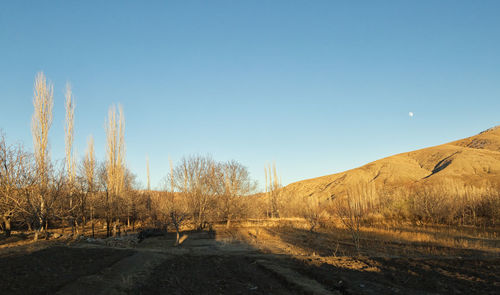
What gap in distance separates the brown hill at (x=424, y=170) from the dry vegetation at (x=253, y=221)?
1.34m

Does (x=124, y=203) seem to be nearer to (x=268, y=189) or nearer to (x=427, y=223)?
(x=268, y=189)

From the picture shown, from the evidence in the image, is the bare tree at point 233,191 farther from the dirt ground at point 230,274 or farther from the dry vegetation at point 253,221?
the dirt ground at point 230,274

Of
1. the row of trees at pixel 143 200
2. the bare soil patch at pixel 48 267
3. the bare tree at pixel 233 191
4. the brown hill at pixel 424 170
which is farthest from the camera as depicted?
the brown hill at pixel 424 170

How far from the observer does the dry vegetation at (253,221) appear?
12.0m

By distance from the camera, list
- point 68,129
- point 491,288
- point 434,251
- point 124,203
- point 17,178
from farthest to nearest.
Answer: point 124,203 < point 68,129 < point 17,178 < point 434,251 < point 491,288

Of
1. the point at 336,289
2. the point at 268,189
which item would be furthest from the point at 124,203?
the point at 268,189

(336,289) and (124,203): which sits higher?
(124,203)

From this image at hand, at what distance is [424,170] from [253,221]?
7040cm

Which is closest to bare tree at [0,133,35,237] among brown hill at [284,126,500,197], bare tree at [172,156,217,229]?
bare tree at [172,156,217,229]

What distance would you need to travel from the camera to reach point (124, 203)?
32.3 m

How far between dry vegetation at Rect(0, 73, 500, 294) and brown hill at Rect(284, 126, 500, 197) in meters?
1.34

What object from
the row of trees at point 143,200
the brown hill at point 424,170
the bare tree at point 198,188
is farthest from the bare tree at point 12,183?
the brown hill at point 424,170

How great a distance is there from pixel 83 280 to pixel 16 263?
394 cm

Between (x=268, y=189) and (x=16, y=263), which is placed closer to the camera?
(x=16, y=263)
